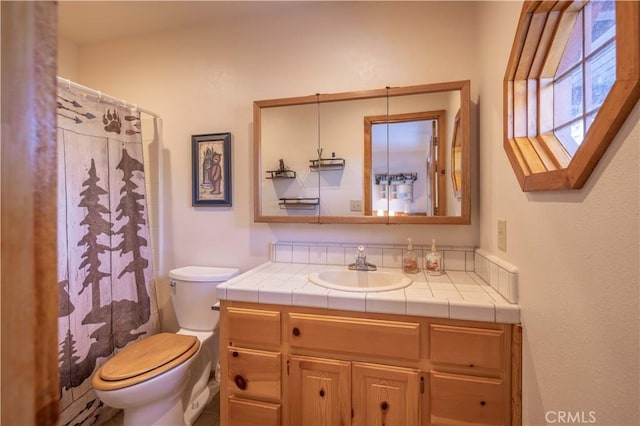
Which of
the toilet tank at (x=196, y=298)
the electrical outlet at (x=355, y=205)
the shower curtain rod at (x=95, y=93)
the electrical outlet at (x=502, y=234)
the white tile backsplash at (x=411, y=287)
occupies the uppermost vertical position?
the shower curtain rod at (x=95, y=93)

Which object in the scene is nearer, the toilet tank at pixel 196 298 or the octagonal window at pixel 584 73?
the octagonal window at pixel 584 73

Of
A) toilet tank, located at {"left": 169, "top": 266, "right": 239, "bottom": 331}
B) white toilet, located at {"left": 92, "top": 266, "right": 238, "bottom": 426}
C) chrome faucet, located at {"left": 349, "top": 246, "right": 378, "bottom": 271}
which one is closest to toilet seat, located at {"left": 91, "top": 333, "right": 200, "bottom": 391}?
white toilet, located at {"left": 92, "top": 266, "right": 238, "bottom": 426}

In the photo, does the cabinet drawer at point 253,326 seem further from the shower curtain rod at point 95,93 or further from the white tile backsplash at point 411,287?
the shower curtain rod at point 95,93

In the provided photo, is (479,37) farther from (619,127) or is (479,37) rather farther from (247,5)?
(247,5)

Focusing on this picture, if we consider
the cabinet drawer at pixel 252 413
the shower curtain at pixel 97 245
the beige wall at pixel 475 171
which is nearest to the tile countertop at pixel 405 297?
the beige wall at pixel 475 171

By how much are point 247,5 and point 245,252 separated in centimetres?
160

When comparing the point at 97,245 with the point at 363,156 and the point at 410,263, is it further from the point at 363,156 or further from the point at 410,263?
the point at 410,263

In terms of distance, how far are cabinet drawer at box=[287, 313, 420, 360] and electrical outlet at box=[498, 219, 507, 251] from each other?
0.52 metres

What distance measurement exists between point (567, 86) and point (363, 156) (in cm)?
91

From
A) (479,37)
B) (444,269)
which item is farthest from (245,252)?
(479,37)

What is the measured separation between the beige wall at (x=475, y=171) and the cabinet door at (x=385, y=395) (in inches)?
15.2

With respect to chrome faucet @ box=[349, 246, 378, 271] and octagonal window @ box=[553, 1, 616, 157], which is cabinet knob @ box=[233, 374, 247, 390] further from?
octagonal window @ box=[553, 1, 616, 157]

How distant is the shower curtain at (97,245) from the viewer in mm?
1418

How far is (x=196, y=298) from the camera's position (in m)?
1.69
